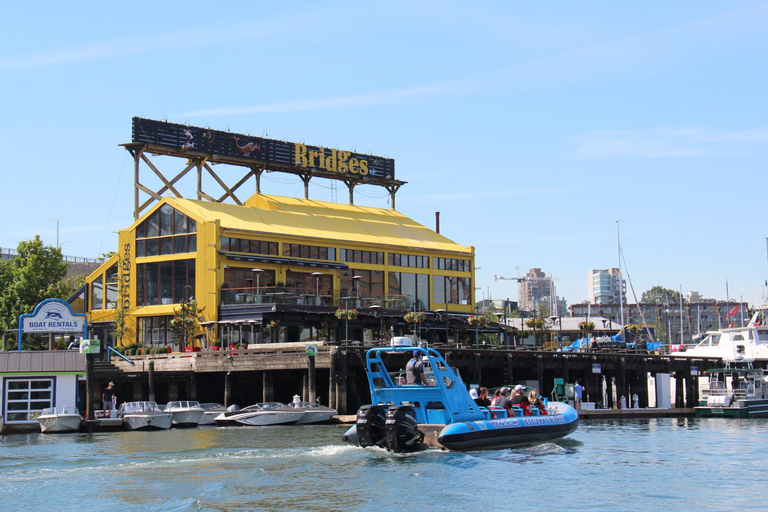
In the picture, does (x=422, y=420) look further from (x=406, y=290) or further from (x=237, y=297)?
(x=406, y=290)

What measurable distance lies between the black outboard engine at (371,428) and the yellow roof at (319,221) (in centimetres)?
4339

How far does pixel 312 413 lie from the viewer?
1925 inches

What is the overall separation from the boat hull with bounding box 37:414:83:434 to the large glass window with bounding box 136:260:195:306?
2770cm

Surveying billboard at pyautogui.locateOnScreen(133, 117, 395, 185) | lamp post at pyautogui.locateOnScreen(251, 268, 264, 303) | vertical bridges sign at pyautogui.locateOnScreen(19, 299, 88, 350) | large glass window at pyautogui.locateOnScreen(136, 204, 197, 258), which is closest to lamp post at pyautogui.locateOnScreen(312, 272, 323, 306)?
lamp post at pyautogui.locateOnScreen(251, 268, 264, 303)

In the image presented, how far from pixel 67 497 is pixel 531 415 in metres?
18.0

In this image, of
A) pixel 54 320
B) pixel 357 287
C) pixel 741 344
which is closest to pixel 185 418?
pixel 54 320

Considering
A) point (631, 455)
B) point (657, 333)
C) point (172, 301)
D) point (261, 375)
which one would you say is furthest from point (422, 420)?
point (657, 333)

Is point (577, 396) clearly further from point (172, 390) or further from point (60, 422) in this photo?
point (60, 422)

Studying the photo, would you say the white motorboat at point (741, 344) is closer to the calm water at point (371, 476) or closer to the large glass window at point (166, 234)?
the calm water at point (371, 476)

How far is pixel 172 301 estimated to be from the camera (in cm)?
7294

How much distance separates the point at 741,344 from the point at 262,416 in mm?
38902

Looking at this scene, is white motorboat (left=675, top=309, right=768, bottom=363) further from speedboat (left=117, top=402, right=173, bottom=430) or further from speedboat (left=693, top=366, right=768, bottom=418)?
speedboat (left=117, top=402, right=173, bottom=430)

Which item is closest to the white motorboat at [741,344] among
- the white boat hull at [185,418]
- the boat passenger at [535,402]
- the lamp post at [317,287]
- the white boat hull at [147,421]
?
the lamp post at [317,287]

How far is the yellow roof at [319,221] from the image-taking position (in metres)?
75.4
